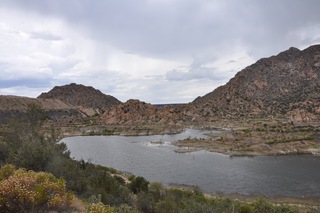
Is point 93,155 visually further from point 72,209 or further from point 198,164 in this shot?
point 72,209

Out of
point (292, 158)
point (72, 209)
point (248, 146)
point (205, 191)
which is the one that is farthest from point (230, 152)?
point (72, 209)

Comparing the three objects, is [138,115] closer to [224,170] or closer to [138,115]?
[138,115]

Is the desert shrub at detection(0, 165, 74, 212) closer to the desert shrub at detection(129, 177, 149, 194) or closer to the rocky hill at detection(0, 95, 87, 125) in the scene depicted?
the desert shrub at detection(129, 177, 149, 194)

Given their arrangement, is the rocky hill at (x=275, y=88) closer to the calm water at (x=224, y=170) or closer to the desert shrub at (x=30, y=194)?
the calm water at (x=224, y=170)

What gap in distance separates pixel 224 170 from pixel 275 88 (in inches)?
4894

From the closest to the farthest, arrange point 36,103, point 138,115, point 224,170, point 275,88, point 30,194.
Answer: point 30,194 → point 224,170 → point 36,103 → point 138,115 → point 275,88

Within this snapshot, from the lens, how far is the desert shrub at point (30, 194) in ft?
35.6

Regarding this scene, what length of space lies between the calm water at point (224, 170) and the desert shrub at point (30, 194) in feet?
83.9

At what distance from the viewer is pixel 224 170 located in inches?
1754

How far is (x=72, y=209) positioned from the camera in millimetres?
12703

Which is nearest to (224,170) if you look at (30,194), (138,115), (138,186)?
(138,186)

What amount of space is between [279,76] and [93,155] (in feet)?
423

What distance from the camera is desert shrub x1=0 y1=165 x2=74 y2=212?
10.8 meters

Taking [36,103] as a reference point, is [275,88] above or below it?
above
